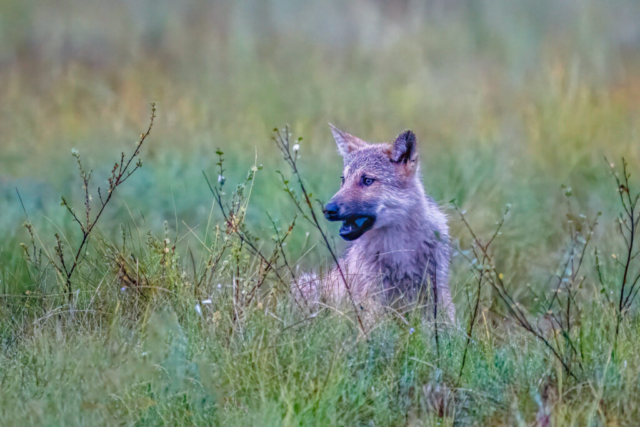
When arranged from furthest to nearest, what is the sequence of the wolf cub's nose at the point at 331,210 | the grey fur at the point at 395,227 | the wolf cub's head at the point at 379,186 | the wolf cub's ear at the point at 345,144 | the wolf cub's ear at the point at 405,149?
the wolf cub's ear at the point at 345,144 < the wolf cub's ear at the point at 405,149 < the wolf cub's head at the point at 379,186 < the grey fur at the point at 395,227 < the wolf cub's nose at the point at 331,210

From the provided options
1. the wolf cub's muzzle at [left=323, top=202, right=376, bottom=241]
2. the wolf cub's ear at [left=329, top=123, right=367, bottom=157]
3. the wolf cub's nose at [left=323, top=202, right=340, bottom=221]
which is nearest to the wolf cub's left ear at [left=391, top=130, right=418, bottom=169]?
the wolf cub's ear at [left=329, top=123, right=367, bottom=157]

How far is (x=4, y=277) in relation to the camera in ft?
15.1

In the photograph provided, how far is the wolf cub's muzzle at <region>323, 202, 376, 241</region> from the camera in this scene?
4.96 m

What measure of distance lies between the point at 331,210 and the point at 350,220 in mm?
312

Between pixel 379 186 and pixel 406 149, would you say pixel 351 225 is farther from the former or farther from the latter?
pixel 406 149

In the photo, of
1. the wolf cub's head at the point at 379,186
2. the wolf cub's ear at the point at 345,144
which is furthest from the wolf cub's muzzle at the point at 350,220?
the wolf cub's ear at the point at 345,144

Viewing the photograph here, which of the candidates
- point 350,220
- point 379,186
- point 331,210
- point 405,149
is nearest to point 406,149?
point 405,149

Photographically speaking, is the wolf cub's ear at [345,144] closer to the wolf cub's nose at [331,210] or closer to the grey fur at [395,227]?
the grey fur at [395,227]

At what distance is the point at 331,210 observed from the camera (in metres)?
4.92

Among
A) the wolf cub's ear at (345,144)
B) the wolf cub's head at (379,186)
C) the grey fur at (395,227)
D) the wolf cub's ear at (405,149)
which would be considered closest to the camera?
the grey fur at (395,227)

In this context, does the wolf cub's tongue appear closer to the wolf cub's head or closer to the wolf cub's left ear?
the wolf cub's head

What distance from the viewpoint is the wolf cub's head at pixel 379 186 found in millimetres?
5188

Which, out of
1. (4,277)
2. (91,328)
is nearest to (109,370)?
(91,328)

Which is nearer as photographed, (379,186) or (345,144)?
(379,186)
